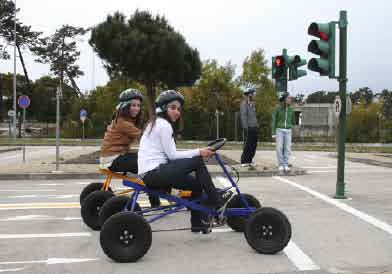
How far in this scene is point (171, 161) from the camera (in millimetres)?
5270

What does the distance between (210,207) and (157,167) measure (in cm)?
68

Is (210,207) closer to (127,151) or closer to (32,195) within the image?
(127,151)

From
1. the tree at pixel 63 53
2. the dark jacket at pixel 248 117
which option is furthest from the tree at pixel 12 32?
the dark jacket at pixel 248 117

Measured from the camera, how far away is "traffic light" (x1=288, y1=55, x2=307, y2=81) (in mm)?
12250

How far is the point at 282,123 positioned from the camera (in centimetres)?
1297

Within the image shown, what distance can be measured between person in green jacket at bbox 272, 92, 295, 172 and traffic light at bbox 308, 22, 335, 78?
4.21 metres

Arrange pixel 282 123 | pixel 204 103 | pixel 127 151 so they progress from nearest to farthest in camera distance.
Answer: pixel 127 151 → pixel 282 123 → pixel 204 103

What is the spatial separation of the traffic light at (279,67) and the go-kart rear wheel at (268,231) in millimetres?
7939

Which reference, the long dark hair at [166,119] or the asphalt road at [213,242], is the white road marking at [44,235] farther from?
the long dark hair at [166,119]

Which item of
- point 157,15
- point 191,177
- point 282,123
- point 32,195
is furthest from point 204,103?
point 191,177

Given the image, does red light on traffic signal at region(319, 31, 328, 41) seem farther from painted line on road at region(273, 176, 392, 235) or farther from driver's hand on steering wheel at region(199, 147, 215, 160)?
driver's hand on steering wheel at region(199, 147, 215, 160)

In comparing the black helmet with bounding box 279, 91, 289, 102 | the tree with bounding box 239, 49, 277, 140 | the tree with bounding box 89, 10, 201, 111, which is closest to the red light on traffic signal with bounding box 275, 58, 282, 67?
the black helmet with bounding box 279, 91, 289, 102

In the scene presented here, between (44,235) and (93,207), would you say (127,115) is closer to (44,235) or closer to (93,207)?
(93,207)

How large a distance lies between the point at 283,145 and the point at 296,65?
6.63ft
